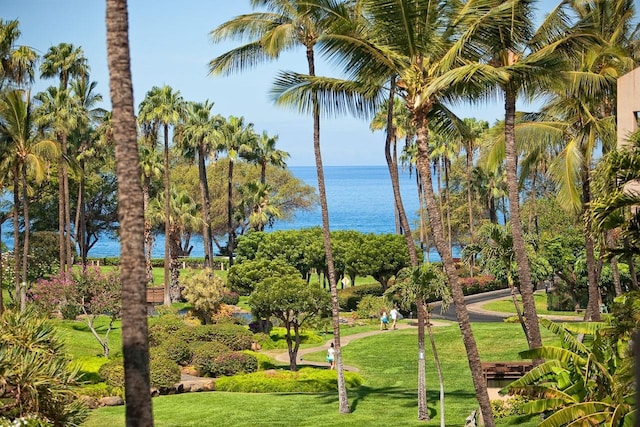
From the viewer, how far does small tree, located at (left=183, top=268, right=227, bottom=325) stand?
5253 cm

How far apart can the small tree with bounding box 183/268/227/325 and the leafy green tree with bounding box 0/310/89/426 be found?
107 ft

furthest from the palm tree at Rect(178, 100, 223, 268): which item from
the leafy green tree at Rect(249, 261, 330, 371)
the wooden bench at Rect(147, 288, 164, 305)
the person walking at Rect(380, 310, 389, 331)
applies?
the leafy green tree at Rect(249, 261, 330, 371)

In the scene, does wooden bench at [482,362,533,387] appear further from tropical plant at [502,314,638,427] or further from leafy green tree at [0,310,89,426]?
leafy green tree at [0,310,89,426]

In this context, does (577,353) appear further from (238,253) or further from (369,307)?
(238,253)

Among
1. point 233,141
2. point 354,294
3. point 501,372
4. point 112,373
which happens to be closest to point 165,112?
point 233,141

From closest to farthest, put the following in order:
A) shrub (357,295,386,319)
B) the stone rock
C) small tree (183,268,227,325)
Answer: the stone rock, small tree (183,268,227,325), shrub (357,295,386,319)

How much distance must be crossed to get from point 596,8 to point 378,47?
1664 cm

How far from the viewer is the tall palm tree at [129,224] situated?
9.91 m

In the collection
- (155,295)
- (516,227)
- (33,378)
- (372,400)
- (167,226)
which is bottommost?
(372,400)

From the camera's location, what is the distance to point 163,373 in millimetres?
35281

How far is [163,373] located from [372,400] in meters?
8.74

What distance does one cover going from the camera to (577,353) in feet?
62.1

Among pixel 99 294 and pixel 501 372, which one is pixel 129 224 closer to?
pixel 501 372

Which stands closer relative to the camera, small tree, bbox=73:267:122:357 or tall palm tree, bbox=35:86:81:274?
small tree, bbox=73:267:122:357
